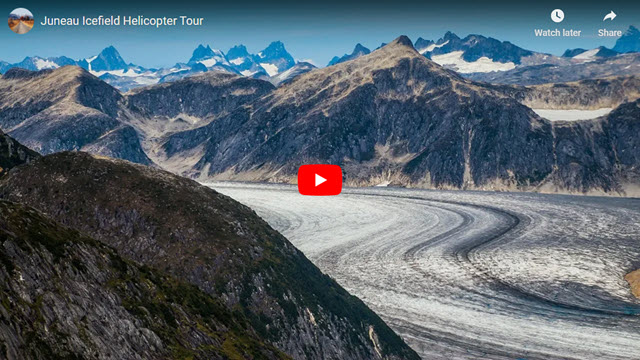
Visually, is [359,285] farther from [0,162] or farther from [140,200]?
[0,162]

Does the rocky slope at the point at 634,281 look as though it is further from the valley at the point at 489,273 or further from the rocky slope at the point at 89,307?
A: the rocky slope at the point at 89,307

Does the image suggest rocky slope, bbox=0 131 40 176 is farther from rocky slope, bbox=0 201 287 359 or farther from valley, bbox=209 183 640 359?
valley, bbox=209 183 640 359

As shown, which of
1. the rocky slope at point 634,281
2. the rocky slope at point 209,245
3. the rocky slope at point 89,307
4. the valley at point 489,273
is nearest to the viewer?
the rocky slope at point 89,307

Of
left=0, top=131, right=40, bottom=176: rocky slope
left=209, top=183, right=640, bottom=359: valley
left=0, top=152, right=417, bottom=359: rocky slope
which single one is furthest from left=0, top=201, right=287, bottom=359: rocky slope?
left=209, top=183, right=640, bottom=359: valley

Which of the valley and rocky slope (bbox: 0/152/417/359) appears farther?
the valley

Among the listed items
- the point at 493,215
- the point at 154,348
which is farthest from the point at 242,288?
the point at 493,215

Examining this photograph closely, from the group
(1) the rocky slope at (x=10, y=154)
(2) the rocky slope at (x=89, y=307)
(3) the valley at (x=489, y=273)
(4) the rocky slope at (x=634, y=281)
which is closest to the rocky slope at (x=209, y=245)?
(1) the rocky slope at (x=10, y=154)

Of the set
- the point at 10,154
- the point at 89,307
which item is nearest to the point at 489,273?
the point at 10,154
